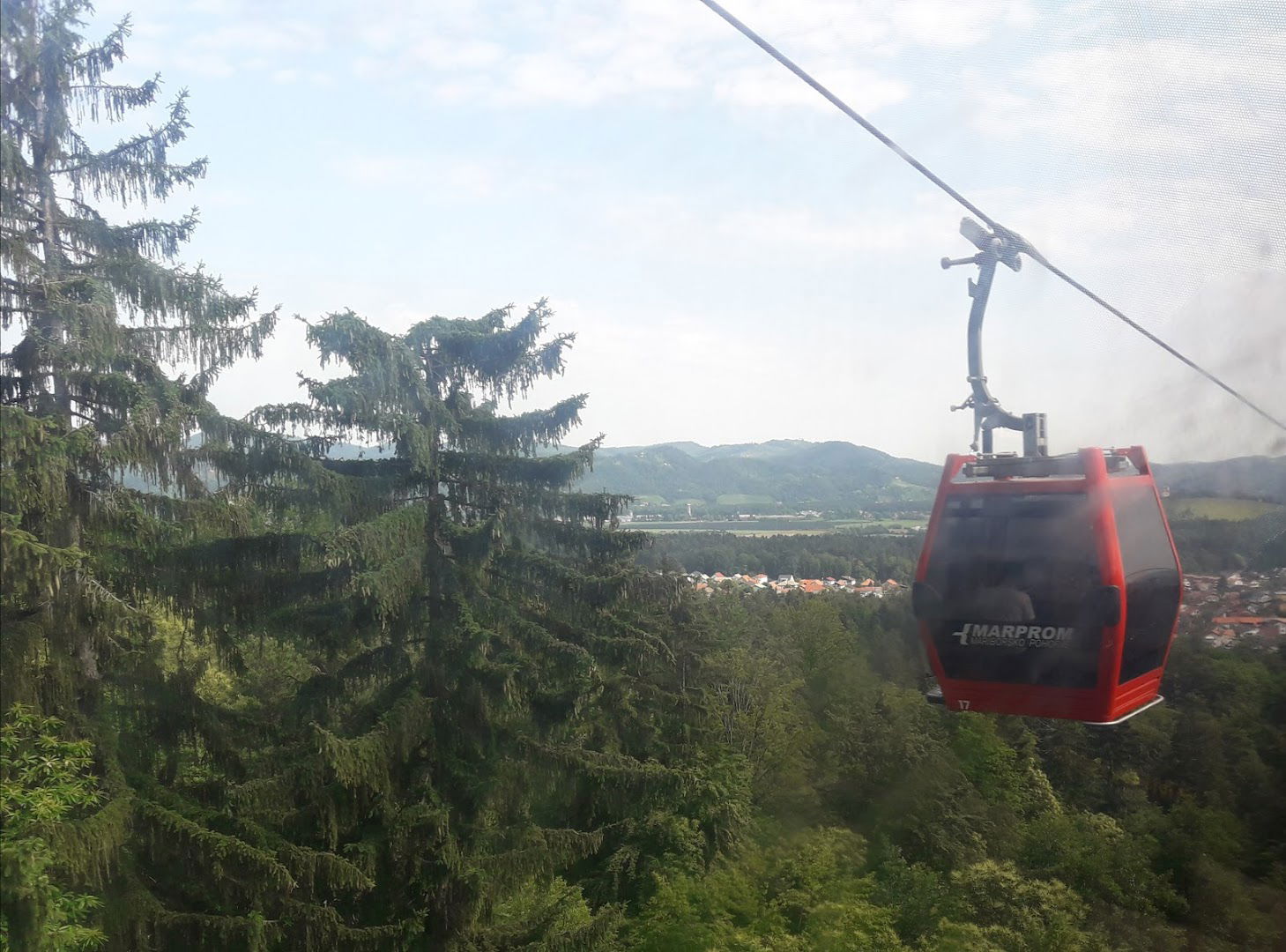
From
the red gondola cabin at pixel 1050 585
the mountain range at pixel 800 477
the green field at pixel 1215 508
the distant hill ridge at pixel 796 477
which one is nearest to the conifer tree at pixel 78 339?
the distant hill ridge at pixel 796 477

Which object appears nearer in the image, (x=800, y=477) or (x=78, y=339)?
(x=78, y=339)

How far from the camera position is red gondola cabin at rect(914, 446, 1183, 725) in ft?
17.4

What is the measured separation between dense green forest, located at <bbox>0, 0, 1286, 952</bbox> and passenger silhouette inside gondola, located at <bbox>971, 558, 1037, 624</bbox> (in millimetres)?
5194

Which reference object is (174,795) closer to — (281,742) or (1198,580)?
(281,742)

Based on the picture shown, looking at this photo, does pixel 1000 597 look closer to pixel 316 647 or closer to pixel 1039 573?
pixel 1039 573

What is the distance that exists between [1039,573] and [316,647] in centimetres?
770

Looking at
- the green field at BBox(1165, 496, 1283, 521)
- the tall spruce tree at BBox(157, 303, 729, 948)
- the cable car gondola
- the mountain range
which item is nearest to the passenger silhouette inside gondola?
the cable car gondola

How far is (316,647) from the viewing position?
32.7ft

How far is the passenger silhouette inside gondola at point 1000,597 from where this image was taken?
18.6 ft

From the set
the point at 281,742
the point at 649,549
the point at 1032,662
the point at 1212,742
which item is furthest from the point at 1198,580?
the point at 1212,742

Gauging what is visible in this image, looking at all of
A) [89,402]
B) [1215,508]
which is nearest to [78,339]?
[89,402]

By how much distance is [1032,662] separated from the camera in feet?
18.8

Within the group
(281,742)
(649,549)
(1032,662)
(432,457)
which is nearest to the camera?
(1032,662)

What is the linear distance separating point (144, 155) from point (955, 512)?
798 cm
